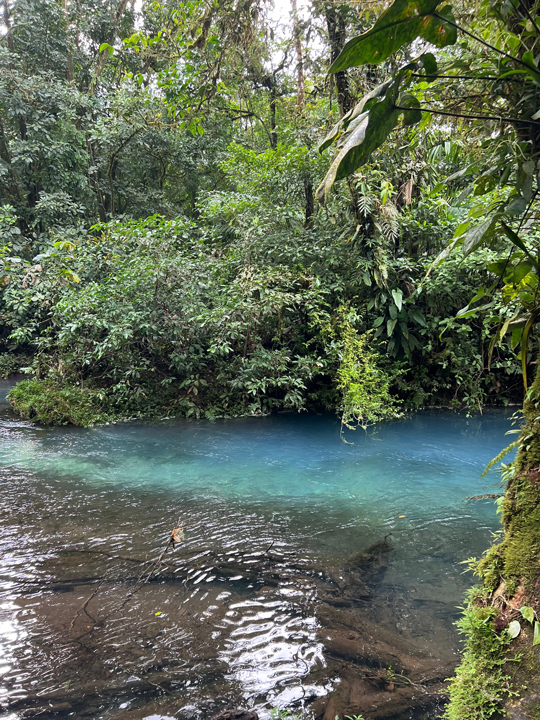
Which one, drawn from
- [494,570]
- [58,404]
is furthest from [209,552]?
[58,404]

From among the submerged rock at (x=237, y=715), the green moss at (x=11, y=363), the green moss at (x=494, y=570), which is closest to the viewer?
the green moss at (x=494, y=570)

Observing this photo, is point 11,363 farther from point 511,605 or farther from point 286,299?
point 511,605

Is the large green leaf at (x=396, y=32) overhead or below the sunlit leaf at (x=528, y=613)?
overhead

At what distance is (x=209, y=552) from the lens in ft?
10.9

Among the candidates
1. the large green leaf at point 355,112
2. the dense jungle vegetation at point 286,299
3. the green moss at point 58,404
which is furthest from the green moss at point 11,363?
the large green leaf at point 355,112

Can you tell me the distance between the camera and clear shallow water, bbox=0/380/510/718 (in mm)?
2088

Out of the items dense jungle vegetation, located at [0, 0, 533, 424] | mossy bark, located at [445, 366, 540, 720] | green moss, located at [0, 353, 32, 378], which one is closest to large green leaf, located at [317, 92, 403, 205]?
mossy bark, located at [445, 366, 540, 720]

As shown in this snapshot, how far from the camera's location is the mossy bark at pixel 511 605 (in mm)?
1317

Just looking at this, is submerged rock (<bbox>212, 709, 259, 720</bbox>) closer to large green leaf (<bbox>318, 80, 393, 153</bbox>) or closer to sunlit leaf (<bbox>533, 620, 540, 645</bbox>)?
A: sunlit leaf (<bbox>533, 620, 540, 645</bbox>)

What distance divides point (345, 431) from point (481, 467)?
2.31m

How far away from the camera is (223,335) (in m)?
7.45

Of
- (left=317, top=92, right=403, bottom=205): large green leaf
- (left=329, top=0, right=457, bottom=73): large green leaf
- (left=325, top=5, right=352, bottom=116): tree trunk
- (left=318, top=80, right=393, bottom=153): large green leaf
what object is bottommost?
(left=317, top=92, right=403, bottom=205): large green leaf

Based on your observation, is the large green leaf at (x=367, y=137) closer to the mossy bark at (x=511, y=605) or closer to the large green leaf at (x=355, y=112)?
the large green leaf at (x=355, y=112)

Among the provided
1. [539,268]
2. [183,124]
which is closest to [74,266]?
[183,124]
